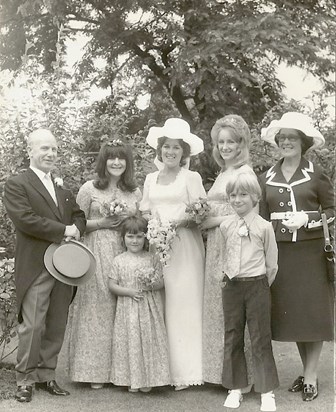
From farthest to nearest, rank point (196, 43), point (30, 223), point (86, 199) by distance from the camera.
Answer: point (196, 43) < point (86, 199) < point (30, 223)

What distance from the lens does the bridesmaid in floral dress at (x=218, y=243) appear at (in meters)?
5.06

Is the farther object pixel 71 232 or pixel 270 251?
pixel 71 232

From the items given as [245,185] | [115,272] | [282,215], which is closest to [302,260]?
[282,215]

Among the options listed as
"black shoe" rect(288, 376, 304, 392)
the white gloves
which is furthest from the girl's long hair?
"black shoe" rect(288, 376, 304, 392)

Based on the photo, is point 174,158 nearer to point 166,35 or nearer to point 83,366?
point 83,366

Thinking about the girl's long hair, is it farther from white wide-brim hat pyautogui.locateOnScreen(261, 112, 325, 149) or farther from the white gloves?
the white gloves

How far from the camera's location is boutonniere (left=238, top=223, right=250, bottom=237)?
4.64m

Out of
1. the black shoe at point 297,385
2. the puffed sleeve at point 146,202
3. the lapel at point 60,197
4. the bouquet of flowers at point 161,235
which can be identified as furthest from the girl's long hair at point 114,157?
the black shoe at point 297,385

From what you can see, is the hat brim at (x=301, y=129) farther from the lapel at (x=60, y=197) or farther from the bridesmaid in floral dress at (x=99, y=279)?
the lapel at (x=60, y=197)

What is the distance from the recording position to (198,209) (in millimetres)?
5004

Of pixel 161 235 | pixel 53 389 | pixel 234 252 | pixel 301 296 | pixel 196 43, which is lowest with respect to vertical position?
pixel 53 389

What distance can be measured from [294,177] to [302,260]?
2.18ft

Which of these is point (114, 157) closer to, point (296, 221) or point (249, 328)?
point (296, 221)

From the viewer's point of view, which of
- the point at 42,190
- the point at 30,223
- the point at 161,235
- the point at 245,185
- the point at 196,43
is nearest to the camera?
the point at 245,185
